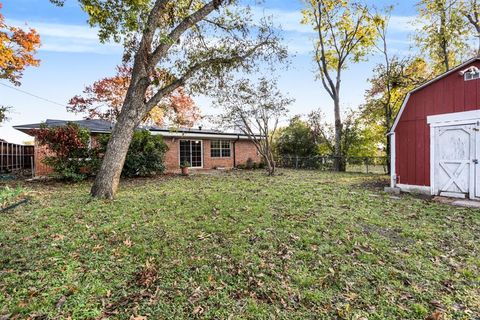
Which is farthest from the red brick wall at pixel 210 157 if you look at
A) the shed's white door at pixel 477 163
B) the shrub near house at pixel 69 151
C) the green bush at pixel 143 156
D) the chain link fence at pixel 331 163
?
the shed's white door at pixel 477 163

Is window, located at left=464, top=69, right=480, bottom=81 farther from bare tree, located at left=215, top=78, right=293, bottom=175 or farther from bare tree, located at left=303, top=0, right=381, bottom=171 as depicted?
bare tree, located at left=303, top=0, right=381, bottom=171

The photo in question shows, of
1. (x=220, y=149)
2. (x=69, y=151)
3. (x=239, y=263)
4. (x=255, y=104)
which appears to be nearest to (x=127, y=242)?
(x=239, y=263)

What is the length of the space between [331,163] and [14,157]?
23.2 m

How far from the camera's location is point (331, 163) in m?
17.7

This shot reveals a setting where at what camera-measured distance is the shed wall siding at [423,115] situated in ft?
22.4

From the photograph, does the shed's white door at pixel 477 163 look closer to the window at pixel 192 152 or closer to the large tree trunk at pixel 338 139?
the large tree trunk at pixel 338 139

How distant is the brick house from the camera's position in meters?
15.7

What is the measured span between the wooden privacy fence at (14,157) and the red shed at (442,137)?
18.3 m

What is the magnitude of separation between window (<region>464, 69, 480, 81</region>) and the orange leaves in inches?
717

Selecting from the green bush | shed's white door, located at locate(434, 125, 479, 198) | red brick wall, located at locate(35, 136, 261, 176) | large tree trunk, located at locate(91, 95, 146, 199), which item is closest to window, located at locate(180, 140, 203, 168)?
red brick wall, located at locate(35, 136, 261, 176)

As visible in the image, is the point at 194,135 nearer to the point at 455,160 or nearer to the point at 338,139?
the point at 338,139

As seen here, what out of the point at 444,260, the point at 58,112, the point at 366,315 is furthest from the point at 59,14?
the point at 58,112

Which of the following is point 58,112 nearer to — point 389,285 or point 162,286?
point 162,286

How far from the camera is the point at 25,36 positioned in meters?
12.6
